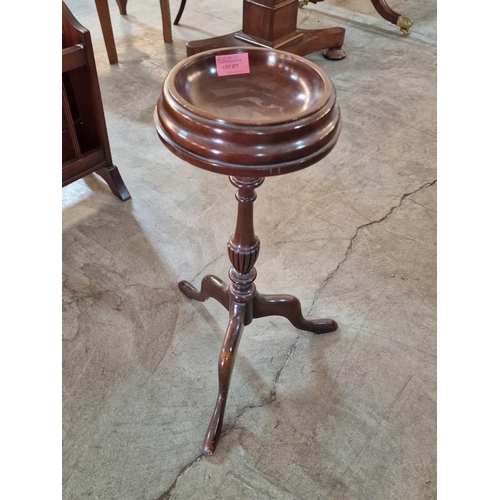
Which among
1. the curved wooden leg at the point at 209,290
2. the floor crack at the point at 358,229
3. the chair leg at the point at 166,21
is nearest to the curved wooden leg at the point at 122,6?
the chair leg at the point at 166,21

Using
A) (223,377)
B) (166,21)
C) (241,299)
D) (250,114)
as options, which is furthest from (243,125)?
(166,21)

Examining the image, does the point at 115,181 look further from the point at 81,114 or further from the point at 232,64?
the point at 232,64

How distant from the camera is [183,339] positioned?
1606 millimetres

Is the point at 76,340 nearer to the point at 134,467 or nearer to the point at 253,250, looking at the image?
the point at 134,467

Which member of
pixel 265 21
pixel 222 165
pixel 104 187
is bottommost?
pixel 104 187

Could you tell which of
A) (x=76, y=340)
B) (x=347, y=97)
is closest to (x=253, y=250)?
(x=76, y=340)

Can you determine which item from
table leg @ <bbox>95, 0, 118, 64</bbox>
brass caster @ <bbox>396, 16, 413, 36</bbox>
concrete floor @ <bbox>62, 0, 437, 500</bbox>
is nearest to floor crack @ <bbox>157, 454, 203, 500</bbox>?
concrete floor @ <bbox>62, 0, 437, 500</bbox>

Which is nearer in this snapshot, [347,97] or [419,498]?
[419,498]

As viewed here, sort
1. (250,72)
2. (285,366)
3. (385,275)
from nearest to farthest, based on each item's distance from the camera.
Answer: (250,72), (285,366), (385,275)

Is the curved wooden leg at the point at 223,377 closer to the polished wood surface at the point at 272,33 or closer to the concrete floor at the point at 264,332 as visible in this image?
the concrete floor at the point at 264,332

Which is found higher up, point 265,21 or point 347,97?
point 265,21

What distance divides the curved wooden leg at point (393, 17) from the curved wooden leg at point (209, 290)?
2923 mm

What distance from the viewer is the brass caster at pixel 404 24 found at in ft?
11.8

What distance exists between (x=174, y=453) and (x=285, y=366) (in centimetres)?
42
